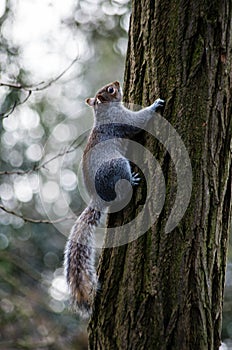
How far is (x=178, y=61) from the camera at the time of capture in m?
1.68

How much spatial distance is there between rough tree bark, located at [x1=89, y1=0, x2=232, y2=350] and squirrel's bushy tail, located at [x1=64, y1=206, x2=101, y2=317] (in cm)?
5

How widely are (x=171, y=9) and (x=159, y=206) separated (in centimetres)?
66

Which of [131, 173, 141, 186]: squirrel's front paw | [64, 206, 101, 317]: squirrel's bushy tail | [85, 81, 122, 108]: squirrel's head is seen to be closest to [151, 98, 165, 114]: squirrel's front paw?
[131, 173, 141, 186]: squirrel's front paw

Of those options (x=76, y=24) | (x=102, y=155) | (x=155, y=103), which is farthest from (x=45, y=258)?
(x=155, y=103)

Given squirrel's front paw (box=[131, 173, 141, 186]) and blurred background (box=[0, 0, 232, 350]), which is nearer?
squirrel's front paw (box=[131, 173, 141, 186])

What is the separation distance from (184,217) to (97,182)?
575mm

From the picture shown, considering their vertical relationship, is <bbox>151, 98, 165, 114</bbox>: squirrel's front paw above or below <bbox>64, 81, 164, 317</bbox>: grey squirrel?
above

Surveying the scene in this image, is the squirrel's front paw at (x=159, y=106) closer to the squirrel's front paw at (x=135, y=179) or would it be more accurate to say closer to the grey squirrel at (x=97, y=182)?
the grey squirrel at (x=97, y=182)

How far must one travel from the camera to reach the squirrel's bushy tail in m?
1.70

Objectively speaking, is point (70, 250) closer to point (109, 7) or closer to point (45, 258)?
point (109, 7)

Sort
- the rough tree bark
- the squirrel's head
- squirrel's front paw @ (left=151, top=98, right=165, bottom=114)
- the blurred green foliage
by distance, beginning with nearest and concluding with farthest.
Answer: the rough tree bark
squirrel's front paw @ (left=151, top=98, right=165, bottom=114)
the squirrel's head
the blurred green foliage

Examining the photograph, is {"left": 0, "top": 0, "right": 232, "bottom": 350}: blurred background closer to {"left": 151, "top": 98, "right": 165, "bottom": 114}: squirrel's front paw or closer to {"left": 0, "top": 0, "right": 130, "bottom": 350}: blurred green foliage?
{"left": 0, "top": 0, "right": 130, "bottom": 350}: blurred green foliage

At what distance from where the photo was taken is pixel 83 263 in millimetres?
1807

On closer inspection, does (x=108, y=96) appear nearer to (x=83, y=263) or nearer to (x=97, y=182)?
(x=97, y=182)
